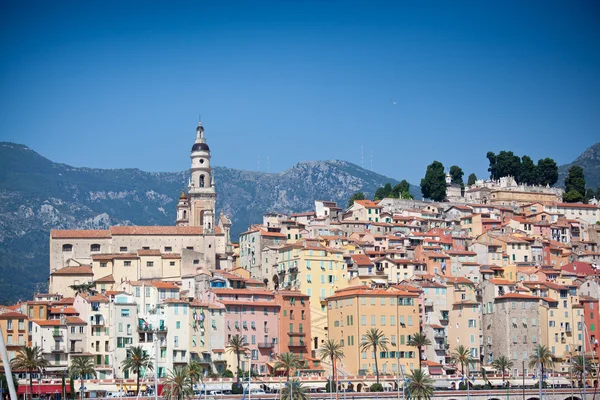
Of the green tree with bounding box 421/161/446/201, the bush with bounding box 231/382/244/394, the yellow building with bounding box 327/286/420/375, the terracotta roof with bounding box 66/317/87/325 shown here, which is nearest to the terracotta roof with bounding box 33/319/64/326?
the terracotta roof with bounding box 66/317/87/325

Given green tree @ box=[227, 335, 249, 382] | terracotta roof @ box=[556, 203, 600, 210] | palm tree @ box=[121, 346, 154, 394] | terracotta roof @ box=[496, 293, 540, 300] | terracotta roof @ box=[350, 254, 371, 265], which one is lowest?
palm tree @ box=[121, 346, 154, 394]

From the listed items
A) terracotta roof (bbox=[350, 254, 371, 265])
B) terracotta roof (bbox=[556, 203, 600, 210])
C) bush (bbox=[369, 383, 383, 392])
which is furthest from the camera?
terracotta roof (bbox=[556, 203, 600, 210])

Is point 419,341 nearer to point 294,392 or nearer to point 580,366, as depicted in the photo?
point 580,366

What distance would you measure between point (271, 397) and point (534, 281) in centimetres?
3579

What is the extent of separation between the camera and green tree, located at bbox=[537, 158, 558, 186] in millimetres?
148750

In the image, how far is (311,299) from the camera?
9638cm

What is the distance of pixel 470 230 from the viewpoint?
123 metres

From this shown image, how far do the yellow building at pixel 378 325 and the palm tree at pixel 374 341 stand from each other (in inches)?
17.7

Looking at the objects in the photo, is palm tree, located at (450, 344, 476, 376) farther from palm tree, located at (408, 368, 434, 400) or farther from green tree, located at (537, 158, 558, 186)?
green tree, located at (537, 158, 558, 186)

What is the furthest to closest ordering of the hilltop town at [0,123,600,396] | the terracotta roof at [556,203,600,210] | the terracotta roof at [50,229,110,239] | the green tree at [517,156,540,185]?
the green tree at [517,156,540,185] < the terracotta roof at [556,203,600,210] < the terracotta roof at [50,229,110,239] < the hilltop town at [0,123,600,396]

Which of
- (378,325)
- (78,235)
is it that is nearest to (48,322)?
(78,235)

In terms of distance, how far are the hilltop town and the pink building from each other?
0.11 meters

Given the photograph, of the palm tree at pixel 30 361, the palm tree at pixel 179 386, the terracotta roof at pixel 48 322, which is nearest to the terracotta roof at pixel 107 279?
the terracotta roof at pixel 48 322

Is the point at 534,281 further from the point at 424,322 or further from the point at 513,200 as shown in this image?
the point at 513,200
